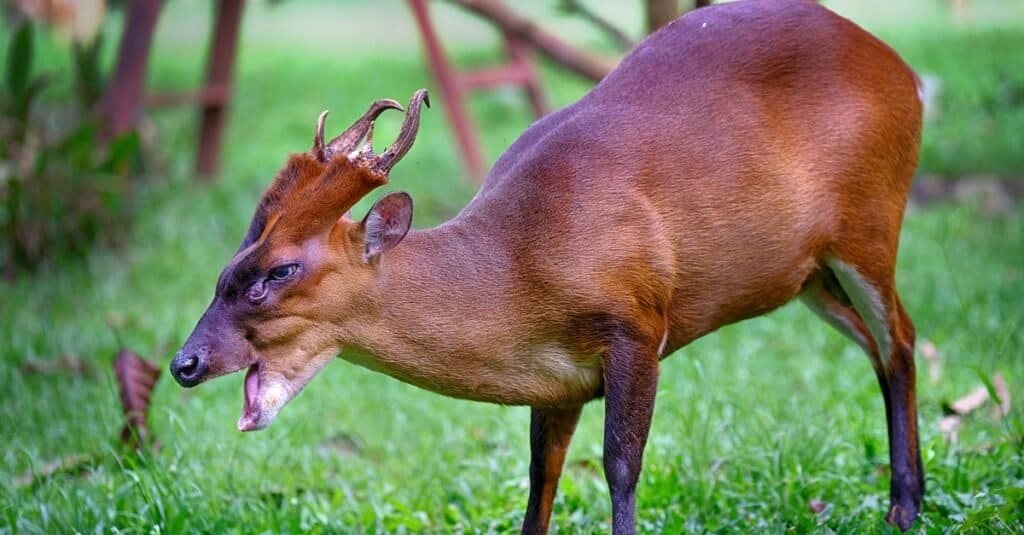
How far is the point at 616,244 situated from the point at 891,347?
120 cm

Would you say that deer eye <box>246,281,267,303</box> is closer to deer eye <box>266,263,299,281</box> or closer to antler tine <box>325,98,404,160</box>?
deer eye <box>266,263,299,281</box>

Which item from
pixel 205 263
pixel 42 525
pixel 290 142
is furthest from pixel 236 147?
pixel 42 525

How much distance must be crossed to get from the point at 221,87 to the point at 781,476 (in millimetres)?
6257

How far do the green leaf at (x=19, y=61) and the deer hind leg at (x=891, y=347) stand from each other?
17.7 ft

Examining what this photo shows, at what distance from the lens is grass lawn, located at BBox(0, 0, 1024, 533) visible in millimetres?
4605

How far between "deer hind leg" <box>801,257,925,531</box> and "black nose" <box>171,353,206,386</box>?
78.0 inches

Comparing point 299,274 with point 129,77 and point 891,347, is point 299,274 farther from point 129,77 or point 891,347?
point 129,77

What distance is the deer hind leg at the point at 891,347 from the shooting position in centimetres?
445

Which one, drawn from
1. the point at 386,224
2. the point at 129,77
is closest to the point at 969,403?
the point at 386,224

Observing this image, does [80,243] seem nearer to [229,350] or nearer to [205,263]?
[205,263]

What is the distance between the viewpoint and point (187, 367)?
11.8ft

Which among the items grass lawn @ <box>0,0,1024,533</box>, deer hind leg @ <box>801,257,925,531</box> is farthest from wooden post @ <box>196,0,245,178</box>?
deer hind leg @ <box>801,257,925,531</box>

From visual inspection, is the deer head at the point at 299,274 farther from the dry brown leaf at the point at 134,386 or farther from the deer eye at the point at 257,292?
the dry brown leaf at the point at 134,386

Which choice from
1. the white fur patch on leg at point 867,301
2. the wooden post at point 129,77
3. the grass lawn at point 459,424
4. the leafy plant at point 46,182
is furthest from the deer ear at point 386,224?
the wooden post at point 129,77
